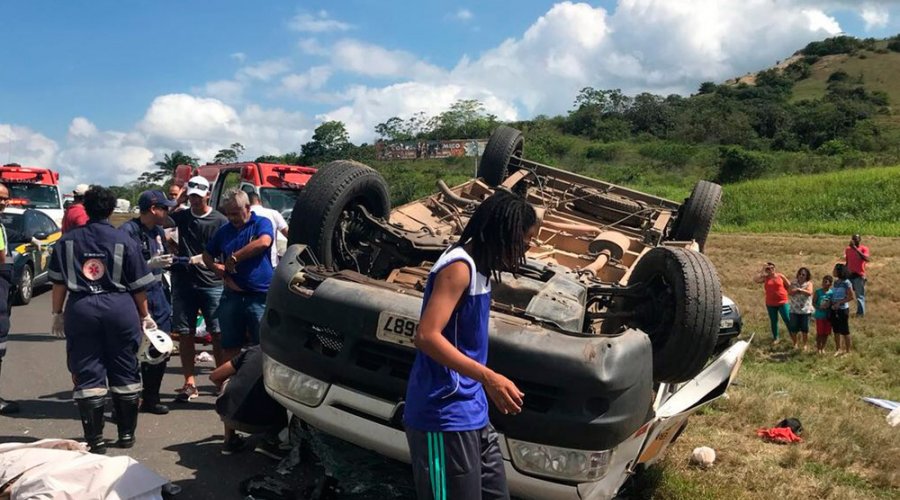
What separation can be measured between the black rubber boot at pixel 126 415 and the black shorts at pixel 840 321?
9.84 metres

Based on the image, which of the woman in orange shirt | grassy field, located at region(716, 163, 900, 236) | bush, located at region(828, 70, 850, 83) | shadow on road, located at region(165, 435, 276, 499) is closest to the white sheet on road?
shadow on road, located at region(165, 435, 276, 499)

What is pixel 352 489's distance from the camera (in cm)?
346

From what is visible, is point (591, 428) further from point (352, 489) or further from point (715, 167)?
point (715, 167)

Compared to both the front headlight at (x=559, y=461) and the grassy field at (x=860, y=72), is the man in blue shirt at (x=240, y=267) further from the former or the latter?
the grassy field at (x=860, y=72)

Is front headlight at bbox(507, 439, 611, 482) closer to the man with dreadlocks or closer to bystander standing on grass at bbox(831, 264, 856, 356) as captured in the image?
the man with dreadlocks

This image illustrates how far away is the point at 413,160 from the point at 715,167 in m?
21.4

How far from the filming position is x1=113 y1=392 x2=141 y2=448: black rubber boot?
13.7 feet

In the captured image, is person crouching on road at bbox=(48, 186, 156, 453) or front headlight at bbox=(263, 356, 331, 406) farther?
person crouching on road at bbox=(48, 186, 156, 453)

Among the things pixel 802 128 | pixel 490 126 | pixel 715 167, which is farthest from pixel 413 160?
pixel 802 128

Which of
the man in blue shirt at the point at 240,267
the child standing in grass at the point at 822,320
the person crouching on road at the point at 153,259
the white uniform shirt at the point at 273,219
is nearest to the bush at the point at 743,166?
the child standing in grass at the point at 822,320

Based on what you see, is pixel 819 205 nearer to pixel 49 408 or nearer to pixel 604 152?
pixel 604 152

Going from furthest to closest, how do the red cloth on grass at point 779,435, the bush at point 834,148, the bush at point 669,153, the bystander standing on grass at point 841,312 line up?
the bush at point 669,153 → the bush at point 834,148 → the bystander standing on grass at point 841,312 → the red cloth on grass at point 779,435

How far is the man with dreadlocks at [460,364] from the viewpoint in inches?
90.0

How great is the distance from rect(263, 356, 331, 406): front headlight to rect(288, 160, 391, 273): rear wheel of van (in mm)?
917
